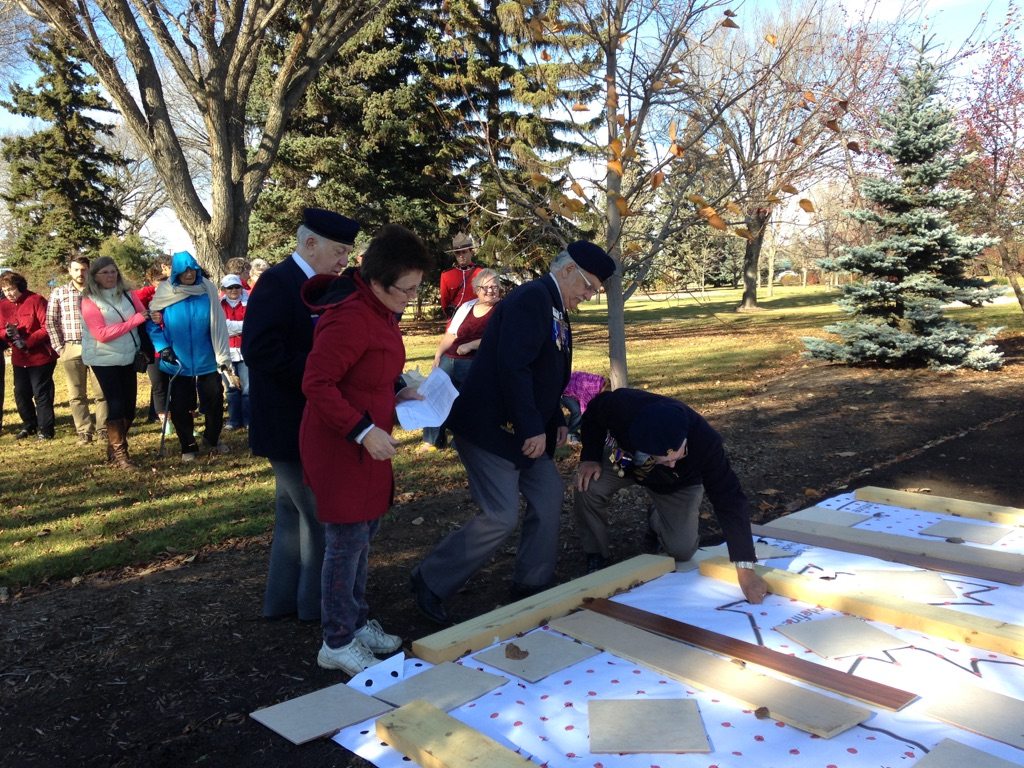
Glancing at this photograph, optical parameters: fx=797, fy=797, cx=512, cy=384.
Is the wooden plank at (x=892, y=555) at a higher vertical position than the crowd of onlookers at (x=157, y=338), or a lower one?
lower

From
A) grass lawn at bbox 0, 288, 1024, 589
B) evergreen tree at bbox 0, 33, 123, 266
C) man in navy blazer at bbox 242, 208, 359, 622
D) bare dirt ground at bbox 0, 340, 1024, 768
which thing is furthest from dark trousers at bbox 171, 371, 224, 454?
evergreen tree at bbox 0, 33, 123, 266

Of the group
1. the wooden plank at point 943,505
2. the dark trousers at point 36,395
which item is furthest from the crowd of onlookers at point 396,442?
the dark trousers at point 36,395

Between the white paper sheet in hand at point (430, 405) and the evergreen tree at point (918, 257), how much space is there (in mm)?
10671

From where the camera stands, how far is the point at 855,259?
12664mm

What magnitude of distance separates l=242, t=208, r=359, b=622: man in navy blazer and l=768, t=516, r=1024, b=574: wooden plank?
296 cm

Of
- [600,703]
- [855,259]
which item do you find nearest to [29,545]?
[600,703]

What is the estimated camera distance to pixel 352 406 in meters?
3.17

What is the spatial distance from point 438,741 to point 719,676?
1.16 meters

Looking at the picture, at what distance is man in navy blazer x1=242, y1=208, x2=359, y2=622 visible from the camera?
3.55 m

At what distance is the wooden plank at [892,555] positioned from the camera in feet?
13.6

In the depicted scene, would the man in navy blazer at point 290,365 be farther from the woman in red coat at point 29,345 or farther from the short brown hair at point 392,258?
the woman in red coat at point 29,345

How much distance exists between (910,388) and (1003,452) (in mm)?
3679

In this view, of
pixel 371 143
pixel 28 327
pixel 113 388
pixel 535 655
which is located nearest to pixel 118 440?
pixel 113 388

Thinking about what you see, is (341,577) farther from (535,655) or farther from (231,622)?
(231,622)
